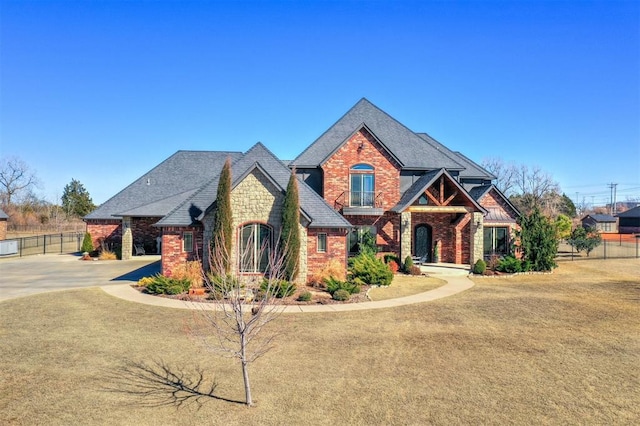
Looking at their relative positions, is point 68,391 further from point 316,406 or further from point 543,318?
point 543,318

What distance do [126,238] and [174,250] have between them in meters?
12.7

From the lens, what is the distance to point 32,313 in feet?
46.5

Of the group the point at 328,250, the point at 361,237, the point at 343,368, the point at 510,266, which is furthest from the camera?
the point at 361,237

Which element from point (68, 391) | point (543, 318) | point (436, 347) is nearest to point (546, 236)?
point (543, 318)

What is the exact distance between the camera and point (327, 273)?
19.7m

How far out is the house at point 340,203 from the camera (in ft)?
65.0

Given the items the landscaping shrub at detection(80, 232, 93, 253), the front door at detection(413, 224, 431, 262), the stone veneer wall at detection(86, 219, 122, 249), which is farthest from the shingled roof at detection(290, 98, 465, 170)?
the landscaping shrub at detection(80, 232, 93, 253)

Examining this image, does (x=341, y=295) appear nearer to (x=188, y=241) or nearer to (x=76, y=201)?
(x=188, y=241)

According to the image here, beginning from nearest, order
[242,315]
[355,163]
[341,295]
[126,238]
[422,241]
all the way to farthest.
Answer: [242,315] < [341,295] < [355,163] < [422,241] < [126,238]

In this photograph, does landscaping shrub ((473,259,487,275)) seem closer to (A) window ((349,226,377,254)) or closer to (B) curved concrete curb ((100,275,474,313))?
(B) curved concrete curb ((100,275,474,313))

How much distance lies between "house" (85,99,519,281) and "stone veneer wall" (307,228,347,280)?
0.05m

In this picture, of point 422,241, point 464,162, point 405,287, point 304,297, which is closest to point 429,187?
point 422,241

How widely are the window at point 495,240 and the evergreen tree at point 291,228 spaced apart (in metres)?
15.8

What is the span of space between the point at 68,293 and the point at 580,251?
132 ft
